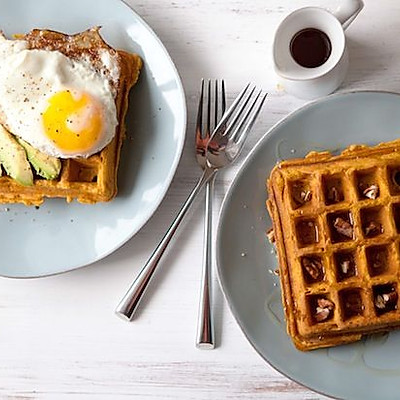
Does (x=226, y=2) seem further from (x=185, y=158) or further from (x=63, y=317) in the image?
(x=63, y=317)

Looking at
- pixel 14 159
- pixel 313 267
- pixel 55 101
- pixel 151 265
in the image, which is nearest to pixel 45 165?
pixel 14 159

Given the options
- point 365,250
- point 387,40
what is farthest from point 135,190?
point 387,40

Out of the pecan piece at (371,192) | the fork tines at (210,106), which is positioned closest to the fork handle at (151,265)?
the fork tines at (210,106)

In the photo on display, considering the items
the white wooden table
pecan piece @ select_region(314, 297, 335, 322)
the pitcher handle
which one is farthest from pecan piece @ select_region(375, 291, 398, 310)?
the pitcher handle

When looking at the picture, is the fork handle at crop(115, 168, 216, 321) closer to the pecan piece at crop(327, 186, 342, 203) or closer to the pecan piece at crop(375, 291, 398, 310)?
the pecan piece at crop(327, 186, 342, 203)

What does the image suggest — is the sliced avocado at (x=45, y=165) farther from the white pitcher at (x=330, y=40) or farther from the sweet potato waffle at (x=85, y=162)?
the white pitcher at (x=330, y=40)
